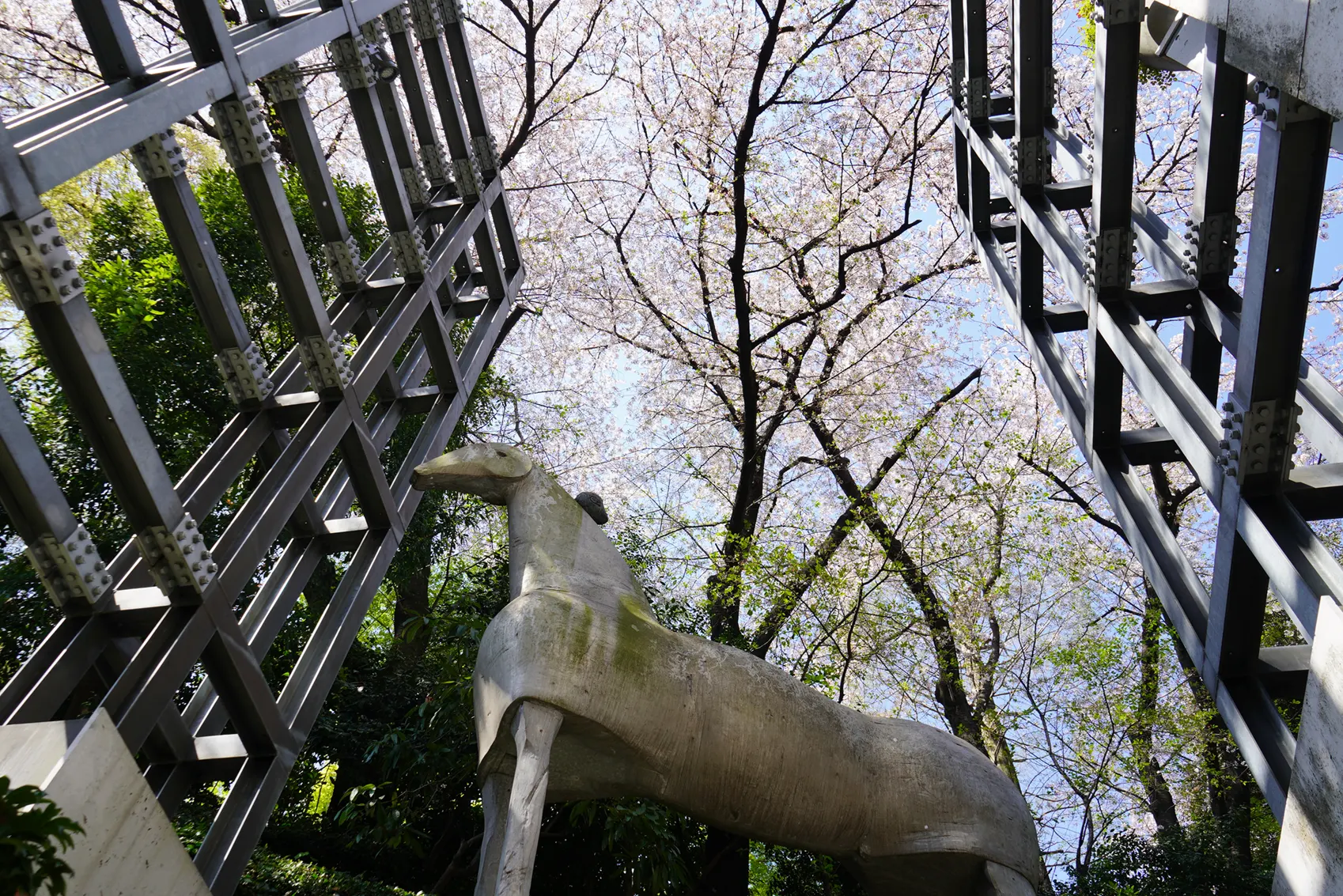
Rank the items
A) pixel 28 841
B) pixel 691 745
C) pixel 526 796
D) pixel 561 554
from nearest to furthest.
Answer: pixel 28 841, pixel 526 796, pixel 691 745, pixel 561 554

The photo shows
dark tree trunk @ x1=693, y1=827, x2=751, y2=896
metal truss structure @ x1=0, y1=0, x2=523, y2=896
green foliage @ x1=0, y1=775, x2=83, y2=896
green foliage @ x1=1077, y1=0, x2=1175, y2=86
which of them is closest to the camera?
green foliage @ x1=0, y1=775, x2=83, y2=896

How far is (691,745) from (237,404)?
3.71 m

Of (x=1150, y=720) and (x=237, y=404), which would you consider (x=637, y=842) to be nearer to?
(x=237, y=404)

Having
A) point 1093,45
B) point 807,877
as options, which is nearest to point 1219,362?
point 807,877

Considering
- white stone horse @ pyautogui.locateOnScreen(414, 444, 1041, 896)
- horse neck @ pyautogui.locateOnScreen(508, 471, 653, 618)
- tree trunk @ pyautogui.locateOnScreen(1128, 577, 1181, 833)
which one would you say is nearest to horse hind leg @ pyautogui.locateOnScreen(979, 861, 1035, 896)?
white stone horse @ pyautogui.locateOnScreen(414, 444, 1041, 896)

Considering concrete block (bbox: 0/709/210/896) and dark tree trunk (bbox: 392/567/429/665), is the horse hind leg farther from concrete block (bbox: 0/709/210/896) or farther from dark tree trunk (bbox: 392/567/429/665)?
dark tree trunk (bbox: 392/567/429/665)

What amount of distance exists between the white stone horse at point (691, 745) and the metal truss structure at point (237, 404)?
147 centimetres

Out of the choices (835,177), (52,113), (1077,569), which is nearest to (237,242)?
(52,113)

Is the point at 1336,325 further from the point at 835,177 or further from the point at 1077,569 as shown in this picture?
the point at 835,177

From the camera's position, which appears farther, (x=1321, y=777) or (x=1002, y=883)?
(x=1002, y=883)

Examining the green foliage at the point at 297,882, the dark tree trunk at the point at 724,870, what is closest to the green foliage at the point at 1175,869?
the dark tree trunk at the point at 724,870

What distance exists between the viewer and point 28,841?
8.82ft

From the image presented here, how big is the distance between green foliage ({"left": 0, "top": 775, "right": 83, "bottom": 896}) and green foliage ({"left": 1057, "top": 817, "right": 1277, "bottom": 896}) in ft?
22.2

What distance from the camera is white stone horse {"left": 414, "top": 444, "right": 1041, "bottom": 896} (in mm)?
Result: 3641
